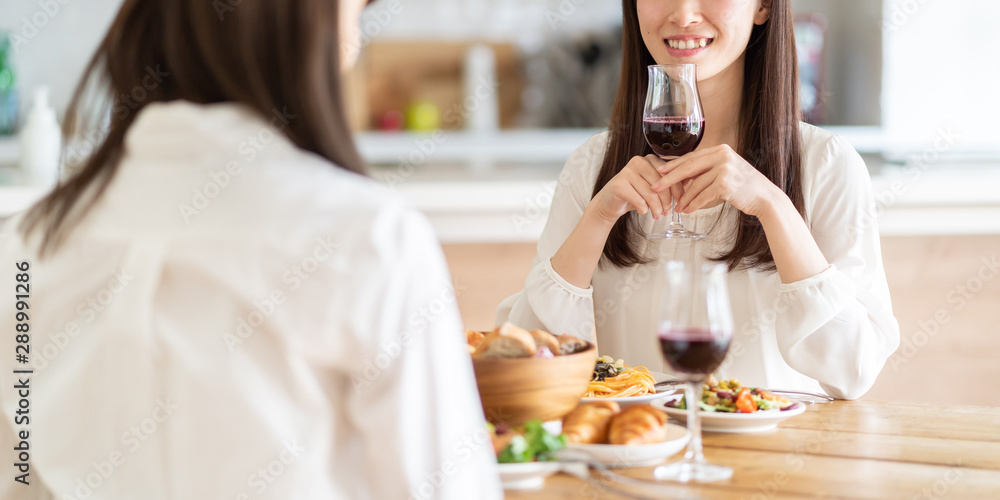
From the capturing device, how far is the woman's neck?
183 centimetres

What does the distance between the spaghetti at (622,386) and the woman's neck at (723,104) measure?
26.3 inches

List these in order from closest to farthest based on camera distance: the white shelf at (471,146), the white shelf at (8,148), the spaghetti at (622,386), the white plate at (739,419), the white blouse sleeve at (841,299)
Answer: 1. the white plate at (739,419)
2. the spaghetti at (622,386)
3. the white blouse sleeve at (841,299)
4. the white shelf at (8,148)
5. the white shelf at (471,146)

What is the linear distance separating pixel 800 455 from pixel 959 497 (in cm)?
18

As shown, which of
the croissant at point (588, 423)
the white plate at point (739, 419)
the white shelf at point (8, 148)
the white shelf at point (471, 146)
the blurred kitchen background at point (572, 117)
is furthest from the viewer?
the white shelf at point (471, 146)

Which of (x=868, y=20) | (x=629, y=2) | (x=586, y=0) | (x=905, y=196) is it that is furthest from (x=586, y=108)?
(x=629, y=2)

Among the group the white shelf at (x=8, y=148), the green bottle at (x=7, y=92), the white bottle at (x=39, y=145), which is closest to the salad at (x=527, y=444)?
the white bottle at (x=39, y=145)

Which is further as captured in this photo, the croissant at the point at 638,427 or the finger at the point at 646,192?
the finger at the point at 646,192

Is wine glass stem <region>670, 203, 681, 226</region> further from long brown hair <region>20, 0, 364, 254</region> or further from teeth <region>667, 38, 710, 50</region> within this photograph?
long brown hair <region>20, 0, 364, 254</region>

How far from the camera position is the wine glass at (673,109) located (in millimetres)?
1531

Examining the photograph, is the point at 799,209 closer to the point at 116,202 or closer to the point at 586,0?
the point at 116,202

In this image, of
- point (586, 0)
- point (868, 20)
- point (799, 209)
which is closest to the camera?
point (799, 209)

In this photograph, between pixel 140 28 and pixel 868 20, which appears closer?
pixel 140 28

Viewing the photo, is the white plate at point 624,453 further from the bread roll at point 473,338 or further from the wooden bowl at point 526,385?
the bread roll at point 473,338

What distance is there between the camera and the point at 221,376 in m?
0.79
